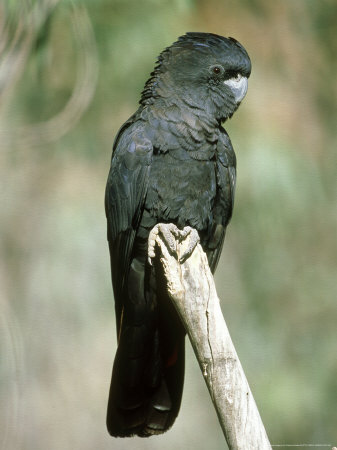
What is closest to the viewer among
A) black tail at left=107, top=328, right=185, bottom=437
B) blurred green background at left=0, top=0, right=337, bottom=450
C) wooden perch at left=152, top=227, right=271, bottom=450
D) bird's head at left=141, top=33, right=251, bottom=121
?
wooden perch at left=152, top=227, right=271, bottom=450

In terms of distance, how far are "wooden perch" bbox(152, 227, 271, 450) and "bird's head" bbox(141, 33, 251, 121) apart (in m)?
0.67

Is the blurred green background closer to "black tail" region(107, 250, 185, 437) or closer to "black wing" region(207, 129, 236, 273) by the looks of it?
"black tail" region(107, 250, 185, 437)

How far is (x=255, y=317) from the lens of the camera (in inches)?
127

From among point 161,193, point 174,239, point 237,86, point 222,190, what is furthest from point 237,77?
point 174,239

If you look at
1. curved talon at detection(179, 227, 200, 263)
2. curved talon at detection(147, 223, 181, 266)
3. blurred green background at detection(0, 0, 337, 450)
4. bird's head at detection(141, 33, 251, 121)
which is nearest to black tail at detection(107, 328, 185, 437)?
curved talon at detection(147, 223, 181, 266)

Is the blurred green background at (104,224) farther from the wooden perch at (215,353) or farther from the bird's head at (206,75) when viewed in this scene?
the wooden perch at (215,353)

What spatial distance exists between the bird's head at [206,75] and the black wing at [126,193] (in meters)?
0.17

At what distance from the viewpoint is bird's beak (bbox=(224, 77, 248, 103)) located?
2.31 m

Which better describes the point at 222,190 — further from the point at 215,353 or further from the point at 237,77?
A: the point at 215,353

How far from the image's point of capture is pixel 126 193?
7.32ft

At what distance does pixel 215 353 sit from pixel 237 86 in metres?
1.00

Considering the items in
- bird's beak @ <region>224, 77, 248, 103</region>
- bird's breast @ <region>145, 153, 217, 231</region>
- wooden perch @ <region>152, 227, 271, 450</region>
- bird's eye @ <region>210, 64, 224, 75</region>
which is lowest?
wooden perch @ <region>152, 227, 271, 450</region>

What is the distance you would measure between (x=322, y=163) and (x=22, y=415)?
1770 millimetres

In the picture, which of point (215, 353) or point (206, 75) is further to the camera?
point (206, 75)
